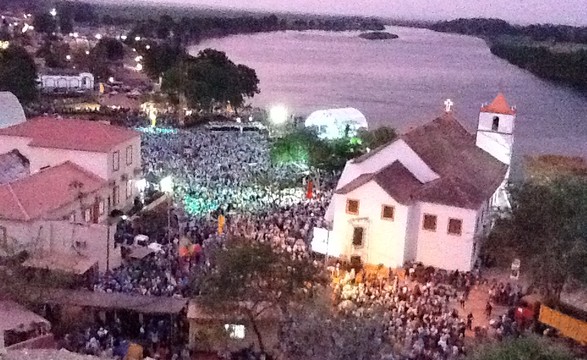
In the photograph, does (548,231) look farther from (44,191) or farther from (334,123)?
(334,123)

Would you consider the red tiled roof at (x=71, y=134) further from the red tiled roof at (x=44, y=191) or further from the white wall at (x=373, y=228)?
the white wall at (x=373, y=228)

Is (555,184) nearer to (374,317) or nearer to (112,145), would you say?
(374,317)

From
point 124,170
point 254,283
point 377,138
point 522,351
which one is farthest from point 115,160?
point 522,351

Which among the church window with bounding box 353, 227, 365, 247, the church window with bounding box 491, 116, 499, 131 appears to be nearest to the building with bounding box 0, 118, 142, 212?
the church window with bounding box 353, 227, 365, 247

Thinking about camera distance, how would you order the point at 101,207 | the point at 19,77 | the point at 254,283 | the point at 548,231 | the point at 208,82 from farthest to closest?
the point at 208,82, the point at 19,77, the point at 101,207, the point at 548,231, the point at 254,283

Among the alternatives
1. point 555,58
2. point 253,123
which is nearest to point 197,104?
point 253,123

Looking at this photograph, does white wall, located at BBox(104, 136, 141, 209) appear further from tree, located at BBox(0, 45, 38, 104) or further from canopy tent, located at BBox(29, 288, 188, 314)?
tree, located at BBox(0, 45, 38, 104)
